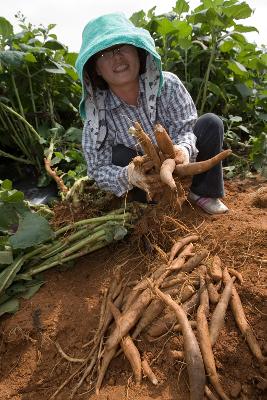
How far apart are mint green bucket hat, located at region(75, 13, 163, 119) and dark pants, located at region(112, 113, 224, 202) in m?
0.44

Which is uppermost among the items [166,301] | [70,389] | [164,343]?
[166,301]

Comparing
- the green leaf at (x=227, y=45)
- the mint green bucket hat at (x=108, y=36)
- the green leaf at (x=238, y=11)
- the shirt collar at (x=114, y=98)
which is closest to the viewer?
the mint green bucket hat at (x=108, y=36)

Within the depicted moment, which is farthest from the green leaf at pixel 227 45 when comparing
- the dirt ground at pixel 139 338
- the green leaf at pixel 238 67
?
the dirt ground at pixel 139 338

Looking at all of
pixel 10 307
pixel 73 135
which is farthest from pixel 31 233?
pixel 73 135

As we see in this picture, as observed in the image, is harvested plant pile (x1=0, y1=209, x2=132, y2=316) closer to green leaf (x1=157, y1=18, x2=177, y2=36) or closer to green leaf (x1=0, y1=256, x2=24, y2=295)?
green leaf (x1=0, y1=256, x2=24, y2=295)

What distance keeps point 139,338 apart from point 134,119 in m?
1.21

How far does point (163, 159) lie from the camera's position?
182 centimetres

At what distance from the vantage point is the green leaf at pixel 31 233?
1913mm

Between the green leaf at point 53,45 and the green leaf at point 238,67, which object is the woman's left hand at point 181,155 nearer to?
the green leaf at point 238,67

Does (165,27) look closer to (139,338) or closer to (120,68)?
(120,68)

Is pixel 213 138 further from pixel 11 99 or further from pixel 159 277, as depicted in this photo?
pixel 11 99

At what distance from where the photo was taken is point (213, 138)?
2.21 m

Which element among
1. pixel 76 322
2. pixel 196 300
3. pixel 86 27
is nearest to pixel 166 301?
pixel 196 300

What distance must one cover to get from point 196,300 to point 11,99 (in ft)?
7.82
